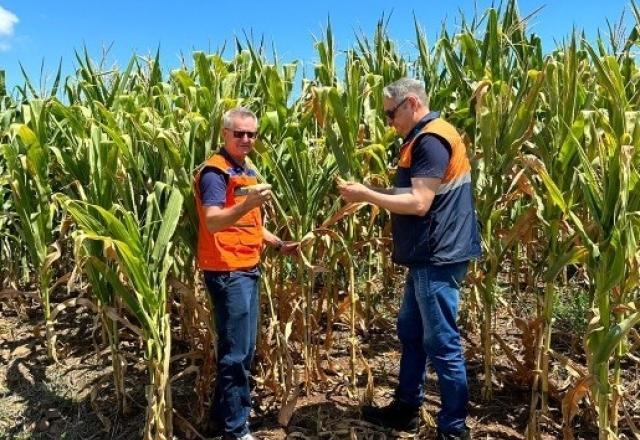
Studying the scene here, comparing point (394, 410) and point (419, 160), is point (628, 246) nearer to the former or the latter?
point (419, 160)

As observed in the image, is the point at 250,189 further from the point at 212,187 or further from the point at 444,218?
the point at 444,218

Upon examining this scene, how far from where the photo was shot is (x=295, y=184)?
127 inches

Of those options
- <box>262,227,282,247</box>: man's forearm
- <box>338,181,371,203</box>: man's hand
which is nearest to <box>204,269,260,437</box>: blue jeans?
<box>262,227,282,247</box>: man's forearm

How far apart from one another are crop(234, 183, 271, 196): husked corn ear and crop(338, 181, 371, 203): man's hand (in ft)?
1.05

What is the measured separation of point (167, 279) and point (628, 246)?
199 cm

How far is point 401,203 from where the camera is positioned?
8.68 ft

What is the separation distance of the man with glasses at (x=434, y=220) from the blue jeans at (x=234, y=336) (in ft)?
2.12

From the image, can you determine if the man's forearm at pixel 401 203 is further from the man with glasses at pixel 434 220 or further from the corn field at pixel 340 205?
the corn field at pixel 340 205

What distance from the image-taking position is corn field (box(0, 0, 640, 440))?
8.59 ft

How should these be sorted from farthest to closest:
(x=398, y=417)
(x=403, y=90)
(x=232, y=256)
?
(x=398, y=417) → (x=232, y=256) → (x=403, y=90)

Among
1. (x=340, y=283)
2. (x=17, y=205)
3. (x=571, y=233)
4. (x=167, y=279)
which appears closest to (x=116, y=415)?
(x=167, y=279)

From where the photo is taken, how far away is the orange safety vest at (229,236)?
9.36 feet

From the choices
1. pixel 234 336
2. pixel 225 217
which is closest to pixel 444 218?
pixel 225 217

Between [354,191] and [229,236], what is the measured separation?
0.62 m
